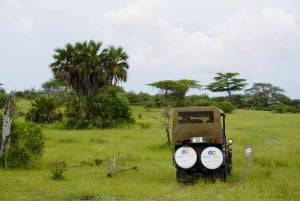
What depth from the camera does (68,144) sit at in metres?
29.5

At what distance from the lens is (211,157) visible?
15422mm

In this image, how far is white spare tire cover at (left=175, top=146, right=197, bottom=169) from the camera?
15.4 metres

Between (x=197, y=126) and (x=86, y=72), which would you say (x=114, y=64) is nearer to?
(x=86, y=72)

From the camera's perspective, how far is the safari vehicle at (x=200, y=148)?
15.4 metres

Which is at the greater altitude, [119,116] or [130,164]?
[119,116]

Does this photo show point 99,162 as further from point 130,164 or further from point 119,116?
point 119,116

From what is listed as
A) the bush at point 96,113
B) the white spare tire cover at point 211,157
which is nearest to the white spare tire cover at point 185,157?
the white spare tire cover at point 211,157

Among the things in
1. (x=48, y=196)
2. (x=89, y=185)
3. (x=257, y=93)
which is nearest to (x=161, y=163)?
(x=89, y=185)

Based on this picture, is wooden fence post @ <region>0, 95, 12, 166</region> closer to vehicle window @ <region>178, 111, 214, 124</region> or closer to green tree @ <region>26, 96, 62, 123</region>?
vehicle window @ <region>178, 111, 214, 124</region>

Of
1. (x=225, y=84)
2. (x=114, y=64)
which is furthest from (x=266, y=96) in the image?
(x=114, y=64)

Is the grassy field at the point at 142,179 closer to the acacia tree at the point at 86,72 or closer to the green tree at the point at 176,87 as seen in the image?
the acacia tree at the point at 86,72

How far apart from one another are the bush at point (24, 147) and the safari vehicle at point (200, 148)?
6790 millimetres

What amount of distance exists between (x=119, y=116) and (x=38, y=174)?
2787 cm

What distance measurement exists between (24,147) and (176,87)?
151ft
